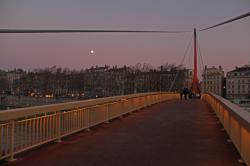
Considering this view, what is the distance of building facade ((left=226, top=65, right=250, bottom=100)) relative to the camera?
413 feet

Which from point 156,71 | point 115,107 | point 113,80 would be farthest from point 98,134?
point 113,80

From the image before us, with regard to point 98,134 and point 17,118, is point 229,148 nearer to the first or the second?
point 98,134

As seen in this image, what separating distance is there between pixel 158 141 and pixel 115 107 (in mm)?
6405

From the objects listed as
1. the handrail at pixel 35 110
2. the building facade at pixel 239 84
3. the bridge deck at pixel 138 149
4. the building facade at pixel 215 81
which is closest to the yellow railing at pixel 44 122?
the handrail at pixel 35 110

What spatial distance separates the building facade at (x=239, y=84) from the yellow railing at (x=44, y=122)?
382ft

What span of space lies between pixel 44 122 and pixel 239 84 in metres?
126

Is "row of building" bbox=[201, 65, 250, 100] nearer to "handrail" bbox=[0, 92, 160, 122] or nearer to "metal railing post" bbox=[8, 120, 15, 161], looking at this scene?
"handrail" bbox=[0, 92, 160, 122]

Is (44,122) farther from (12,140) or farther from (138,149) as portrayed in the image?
(138,149)

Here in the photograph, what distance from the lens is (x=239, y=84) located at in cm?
12875

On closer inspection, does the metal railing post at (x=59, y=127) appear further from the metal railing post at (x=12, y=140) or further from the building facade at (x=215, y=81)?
the building facade at (x=215, y=81)

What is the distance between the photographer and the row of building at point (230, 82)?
12675 cm

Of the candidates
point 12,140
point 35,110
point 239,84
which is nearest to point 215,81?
point 239,84

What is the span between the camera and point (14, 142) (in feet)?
25.1

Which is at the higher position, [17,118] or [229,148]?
[17,118]
